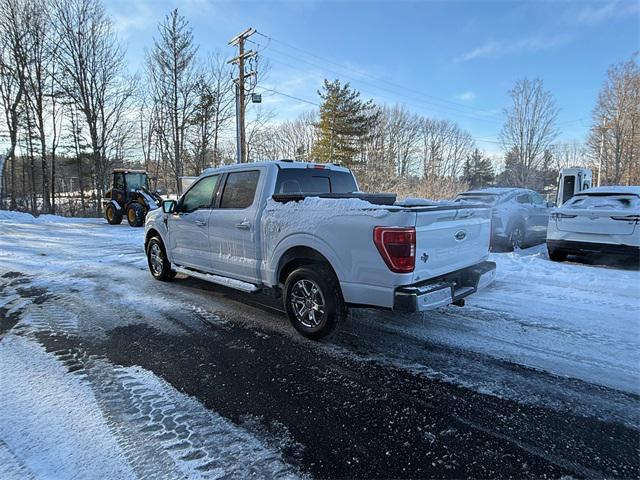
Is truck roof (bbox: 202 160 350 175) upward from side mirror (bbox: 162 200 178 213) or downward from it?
upward

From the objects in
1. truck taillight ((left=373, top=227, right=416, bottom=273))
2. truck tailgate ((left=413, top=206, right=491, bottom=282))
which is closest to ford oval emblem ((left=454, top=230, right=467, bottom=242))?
truck tailgate ((left=413, top=206, right=491, bottom=282))

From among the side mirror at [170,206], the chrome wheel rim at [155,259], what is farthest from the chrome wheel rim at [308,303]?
the chrome wheel rim at [155,259]

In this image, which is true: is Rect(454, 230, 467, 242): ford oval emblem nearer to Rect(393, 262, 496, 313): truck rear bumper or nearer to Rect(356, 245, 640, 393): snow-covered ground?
Rect(393, 262, 496, 313): truck rear bumper

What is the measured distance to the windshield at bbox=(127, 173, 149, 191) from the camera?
19.1 meters

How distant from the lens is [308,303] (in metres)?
3.99

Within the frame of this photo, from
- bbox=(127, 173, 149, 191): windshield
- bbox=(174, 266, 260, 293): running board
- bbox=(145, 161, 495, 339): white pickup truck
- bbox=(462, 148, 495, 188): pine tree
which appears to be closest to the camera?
bbox=(145, 161, 495, 339): white pickup truck

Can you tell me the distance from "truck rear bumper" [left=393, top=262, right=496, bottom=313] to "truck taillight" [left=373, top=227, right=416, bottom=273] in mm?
217

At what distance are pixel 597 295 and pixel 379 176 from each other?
30.4 meters

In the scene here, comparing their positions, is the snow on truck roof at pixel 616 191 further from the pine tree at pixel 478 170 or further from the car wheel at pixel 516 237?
the pine tree at pixel 478 170

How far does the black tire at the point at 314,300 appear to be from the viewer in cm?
375

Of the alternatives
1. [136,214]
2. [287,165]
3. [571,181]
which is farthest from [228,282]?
[571,181]

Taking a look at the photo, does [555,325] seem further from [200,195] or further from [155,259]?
[155,259]

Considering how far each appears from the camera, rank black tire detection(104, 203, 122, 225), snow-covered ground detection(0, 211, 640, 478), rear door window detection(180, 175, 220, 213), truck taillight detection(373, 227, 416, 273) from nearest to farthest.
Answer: snow-covered ground detection(0, 211, 640, 478) < truck taillight detection(373, 227, 416, 273) < rear door window detection(180, 175, 220, 213) < black tire detection(104, 203, 122, 225)

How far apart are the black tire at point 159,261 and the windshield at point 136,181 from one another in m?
14.1
